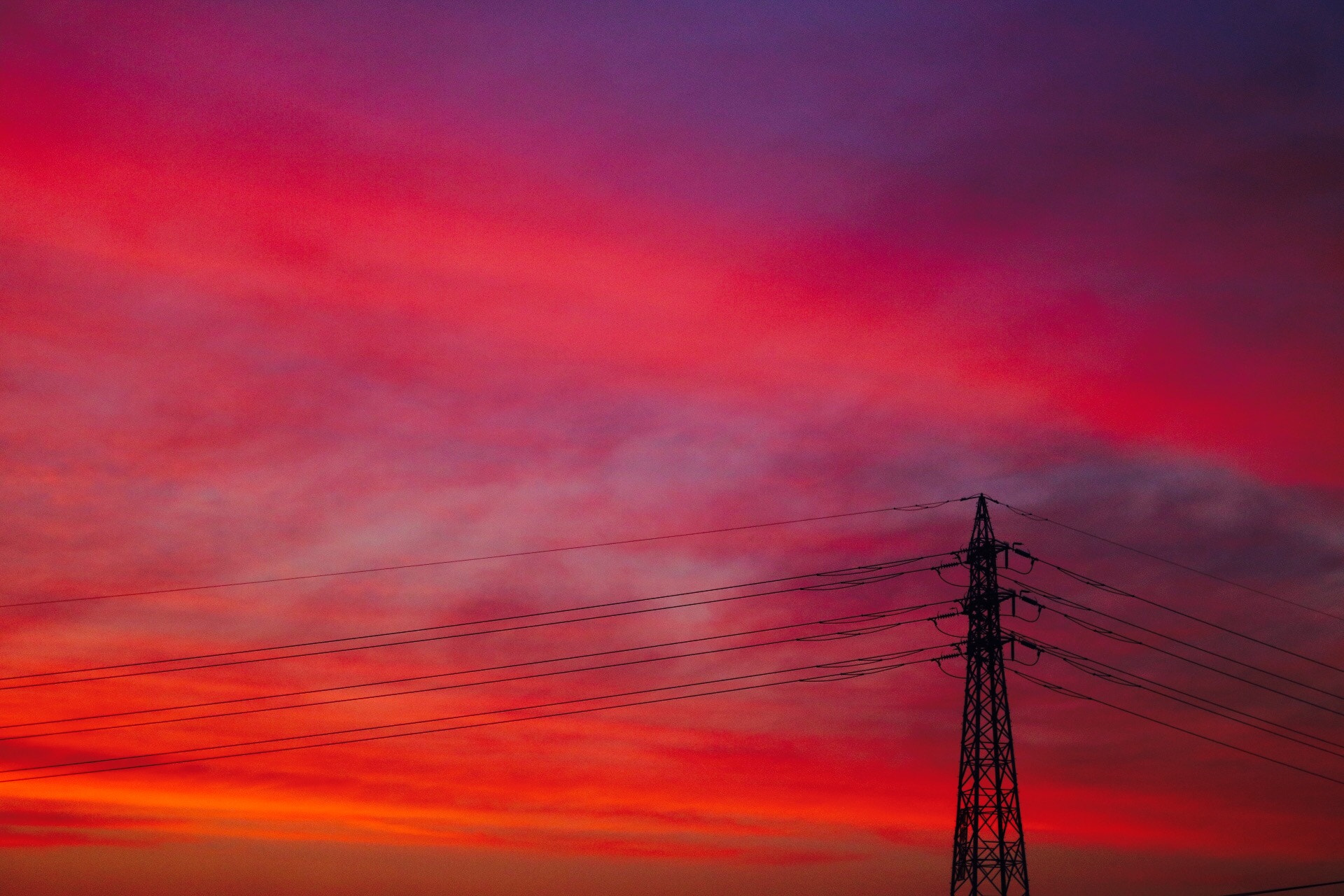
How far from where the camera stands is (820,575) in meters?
62.4

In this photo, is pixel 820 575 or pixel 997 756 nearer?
pixel 997 756

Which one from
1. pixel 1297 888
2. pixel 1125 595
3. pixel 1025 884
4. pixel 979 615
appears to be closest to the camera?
pixel 1297 888

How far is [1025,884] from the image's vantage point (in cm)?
5059

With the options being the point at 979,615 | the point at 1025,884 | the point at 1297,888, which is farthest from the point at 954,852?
the point at 1297,888

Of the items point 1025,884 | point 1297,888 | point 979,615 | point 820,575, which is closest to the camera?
point 1297,888

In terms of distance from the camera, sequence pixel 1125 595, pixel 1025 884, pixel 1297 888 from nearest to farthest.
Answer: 1. pixel 1297 888
2. pixel 1025 884
3. pixel 1125 595

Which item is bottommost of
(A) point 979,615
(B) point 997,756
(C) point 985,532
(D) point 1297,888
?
A: (D) point 1297,888

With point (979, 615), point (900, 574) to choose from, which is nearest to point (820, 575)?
point (900, 574)

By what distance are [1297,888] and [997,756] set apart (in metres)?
12.8

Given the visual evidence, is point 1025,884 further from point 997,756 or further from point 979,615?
point 979,615

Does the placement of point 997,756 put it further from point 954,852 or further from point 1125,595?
point 1125,595

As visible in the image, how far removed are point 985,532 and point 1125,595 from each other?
651 inches

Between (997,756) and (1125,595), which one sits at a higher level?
(1125,595)

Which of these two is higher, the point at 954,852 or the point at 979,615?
the point at 979,615
